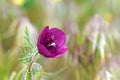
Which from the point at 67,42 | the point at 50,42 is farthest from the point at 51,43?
the point at 67,42

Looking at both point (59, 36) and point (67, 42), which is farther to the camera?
point (67, 42)

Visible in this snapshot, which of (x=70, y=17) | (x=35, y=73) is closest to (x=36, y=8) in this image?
(x=70, y=17)

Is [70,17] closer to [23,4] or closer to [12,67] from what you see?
[23,4]

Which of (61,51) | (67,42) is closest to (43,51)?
(61,51)

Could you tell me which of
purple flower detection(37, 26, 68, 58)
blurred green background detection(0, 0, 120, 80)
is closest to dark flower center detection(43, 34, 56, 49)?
purple flower detection(37, 26, 68, 58)

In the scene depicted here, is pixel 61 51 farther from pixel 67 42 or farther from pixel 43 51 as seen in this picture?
pixel 67 42

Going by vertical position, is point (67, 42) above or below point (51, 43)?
below

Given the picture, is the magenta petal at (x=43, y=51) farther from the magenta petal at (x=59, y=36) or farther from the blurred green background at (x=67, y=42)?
the blurred green background at (x=67, y=42)

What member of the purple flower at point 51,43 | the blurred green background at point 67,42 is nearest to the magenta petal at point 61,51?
the purple flower at point 51,43
